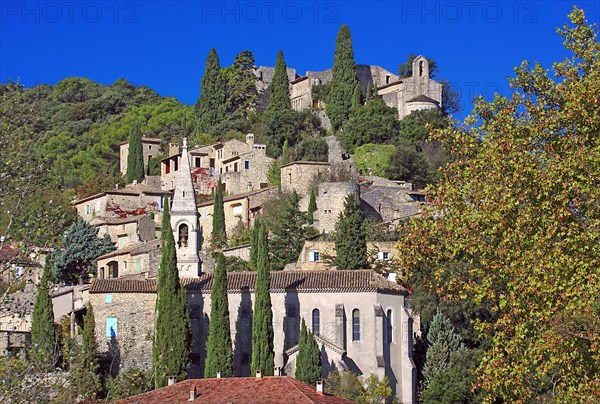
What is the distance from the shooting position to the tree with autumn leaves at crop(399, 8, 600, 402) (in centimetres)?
2180

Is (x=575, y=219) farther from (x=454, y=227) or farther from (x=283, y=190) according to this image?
(x=283, y=190)

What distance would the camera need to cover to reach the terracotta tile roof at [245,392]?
42.3 metres

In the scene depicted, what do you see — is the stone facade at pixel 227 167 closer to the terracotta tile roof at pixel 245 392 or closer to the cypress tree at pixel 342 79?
the cypress tree at pixel 342 79

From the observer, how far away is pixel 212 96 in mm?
100500

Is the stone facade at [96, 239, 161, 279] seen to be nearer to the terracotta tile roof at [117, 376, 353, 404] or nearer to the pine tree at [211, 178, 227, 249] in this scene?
the pine tree at [211, 178, 227, 249]

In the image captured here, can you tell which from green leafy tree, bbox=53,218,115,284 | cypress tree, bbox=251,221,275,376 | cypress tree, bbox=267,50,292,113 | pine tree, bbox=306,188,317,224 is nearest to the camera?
cypress tree, bbox=251,221,275,376

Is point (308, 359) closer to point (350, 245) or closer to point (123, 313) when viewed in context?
point (123, 313)

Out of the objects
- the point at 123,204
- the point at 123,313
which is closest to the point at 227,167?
the point at 123,204

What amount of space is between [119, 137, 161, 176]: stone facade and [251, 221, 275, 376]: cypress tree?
46830 millimetres

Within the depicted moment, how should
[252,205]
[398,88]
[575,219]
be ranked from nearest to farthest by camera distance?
[575,219] < [252,205] < [398,88]

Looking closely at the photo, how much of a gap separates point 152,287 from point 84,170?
166ft

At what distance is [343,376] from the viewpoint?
51.0m

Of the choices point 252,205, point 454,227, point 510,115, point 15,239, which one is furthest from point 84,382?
point 252,205

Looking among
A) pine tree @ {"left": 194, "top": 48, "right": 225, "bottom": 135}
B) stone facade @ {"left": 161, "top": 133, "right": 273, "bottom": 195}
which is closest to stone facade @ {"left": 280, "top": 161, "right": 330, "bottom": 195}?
stone facade @ {"left": 161, "top": 133, "right": 273, "bottom": 195}
